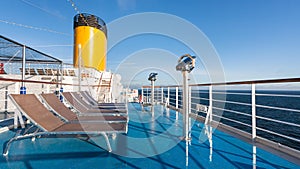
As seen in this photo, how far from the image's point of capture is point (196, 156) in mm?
1429

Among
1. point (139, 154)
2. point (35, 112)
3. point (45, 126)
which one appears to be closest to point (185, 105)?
point (139, 154)

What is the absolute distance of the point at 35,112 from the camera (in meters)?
1.63

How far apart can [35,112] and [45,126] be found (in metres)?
0.27

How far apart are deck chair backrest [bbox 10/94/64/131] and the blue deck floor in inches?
9.6

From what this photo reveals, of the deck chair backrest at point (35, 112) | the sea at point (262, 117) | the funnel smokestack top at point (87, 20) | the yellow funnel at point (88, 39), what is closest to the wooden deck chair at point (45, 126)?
the deck chair backrest at point (35, 112)

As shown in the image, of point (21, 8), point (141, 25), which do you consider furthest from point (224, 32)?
point (21, 8)

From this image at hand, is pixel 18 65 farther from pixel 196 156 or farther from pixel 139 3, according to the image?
pixel 196 156

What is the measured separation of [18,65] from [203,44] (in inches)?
270

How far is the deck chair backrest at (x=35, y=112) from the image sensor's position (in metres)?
1.49

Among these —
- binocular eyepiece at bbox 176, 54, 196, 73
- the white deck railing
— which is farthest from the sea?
binocular eyepiece at bbox 176, 54, 196, 73

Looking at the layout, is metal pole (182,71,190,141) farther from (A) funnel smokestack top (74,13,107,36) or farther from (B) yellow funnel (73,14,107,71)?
(A) funnel smokestack top (74,13,107,36)

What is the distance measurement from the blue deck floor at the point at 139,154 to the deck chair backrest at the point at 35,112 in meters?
0.24

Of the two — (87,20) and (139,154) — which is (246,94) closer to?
(139,154)

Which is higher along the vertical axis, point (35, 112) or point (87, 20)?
point (87, 20)
